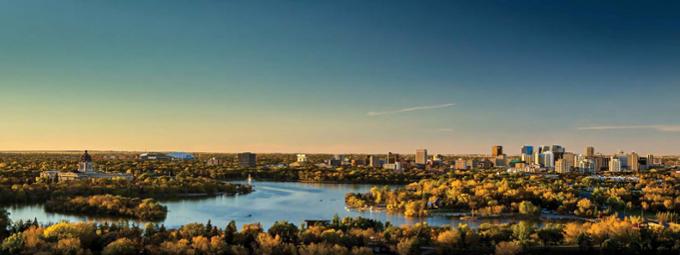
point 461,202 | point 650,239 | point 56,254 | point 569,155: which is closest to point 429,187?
point 461,202

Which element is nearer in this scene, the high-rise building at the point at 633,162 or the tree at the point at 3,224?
the tree at the point at 3,224

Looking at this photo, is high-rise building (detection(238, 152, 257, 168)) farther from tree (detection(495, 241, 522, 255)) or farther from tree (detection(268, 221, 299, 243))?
tree (detection(495, 241, 522, 255))

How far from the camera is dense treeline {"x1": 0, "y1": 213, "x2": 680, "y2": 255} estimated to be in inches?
572

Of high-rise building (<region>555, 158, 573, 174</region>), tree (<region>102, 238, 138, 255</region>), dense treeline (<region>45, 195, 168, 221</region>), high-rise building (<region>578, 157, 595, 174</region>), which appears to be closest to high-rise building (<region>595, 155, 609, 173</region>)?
high-rise building (<region>578, 157, 595, 174</region>)

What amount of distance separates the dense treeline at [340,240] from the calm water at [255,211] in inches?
223

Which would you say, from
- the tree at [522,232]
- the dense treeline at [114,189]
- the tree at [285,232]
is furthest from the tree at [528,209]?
the dense treeline at [114,189]

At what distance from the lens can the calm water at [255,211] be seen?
78.5 feet

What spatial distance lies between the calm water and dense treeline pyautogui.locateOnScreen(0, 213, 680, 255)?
567 cm

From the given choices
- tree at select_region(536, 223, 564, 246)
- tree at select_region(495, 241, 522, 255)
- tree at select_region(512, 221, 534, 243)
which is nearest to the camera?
tree at select_region(495, 241, 522, 255)

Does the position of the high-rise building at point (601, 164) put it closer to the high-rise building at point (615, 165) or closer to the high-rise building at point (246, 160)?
the high-rise building at point (615, 165)

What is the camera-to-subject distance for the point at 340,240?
1559 cm

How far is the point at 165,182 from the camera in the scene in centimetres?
3750

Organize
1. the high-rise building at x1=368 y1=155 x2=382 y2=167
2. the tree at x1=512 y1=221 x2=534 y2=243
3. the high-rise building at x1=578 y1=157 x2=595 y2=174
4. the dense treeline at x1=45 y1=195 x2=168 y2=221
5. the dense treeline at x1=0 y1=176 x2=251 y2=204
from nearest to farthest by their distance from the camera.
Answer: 1. the tree at x1=512 y1=221 x2=534 y2=243
2. the dense treeline at x1=45 y1=195 x2=168 y2=221
3. the dense treeline at x1=0 y1=176 x2=251 y2=204
4. the high-rise building at x1=578 y1=157 x2=595 y2=174
5. the high-rise building at x1=368 y1=155 x2=382 y2=167

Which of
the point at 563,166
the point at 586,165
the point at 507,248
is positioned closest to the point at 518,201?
the point at 507,248
